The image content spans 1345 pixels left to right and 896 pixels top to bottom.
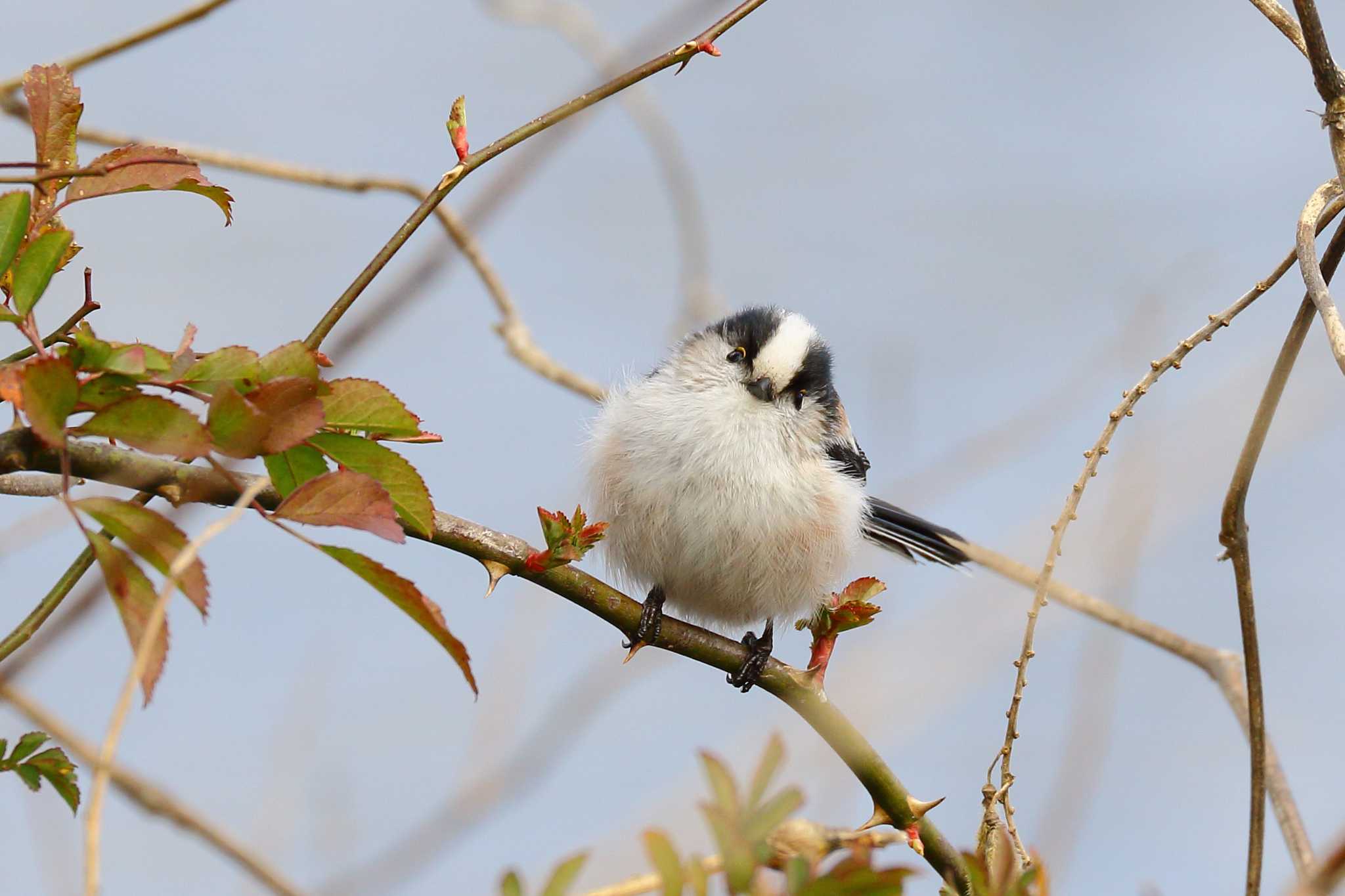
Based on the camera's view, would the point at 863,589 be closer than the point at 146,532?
No

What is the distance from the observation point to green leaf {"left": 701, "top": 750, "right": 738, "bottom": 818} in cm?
65

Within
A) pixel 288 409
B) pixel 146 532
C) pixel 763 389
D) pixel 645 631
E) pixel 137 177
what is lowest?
pixel 146 532

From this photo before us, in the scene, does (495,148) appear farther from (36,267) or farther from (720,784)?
(720,784)

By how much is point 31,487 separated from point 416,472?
0.28 metres

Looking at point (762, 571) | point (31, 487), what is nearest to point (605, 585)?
point (31, 487)

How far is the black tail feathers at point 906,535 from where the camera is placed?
8.45 feet

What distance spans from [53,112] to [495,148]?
330mm

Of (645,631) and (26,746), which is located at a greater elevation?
(645,631)

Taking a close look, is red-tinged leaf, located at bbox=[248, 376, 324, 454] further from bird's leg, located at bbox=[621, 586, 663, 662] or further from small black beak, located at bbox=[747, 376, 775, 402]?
small black beak, located at bbox=[747, 376, 775, 402]

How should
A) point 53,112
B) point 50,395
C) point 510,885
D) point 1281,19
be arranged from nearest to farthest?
point 510,885 < point 50,395 < point 53,112 < point 1281,19

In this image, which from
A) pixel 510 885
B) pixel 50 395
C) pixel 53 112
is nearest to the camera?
pixel 510 885

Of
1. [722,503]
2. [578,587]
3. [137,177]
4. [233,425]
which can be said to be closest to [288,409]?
[233,425]

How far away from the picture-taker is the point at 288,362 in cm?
87

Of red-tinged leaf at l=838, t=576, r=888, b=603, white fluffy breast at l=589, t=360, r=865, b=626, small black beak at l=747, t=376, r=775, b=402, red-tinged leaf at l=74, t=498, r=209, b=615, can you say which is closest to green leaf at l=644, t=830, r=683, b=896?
red-tinged leaf at l=74, t=498, r=209, b=615
